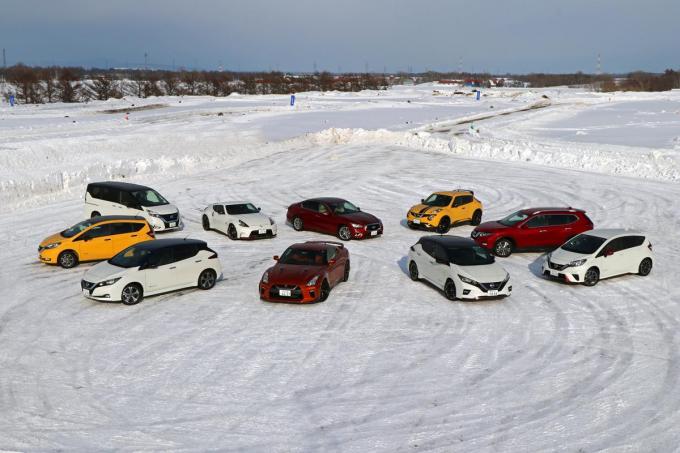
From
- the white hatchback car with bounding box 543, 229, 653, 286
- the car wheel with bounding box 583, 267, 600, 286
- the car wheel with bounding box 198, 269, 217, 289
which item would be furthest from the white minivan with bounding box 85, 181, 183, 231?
the car wheel with bounding box 583, 267, 600, 286

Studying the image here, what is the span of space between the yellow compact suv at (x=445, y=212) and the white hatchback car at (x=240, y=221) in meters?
5.82

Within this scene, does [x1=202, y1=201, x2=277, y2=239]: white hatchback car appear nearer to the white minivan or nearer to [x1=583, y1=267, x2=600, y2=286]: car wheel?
the white minivan

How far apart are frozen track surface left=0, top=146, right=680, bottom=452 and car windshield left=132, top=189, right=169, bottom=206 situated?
4.79 meters

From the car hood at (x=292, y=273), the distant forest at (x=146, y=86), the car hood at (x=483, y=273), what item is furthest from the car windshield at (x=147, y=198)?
the distant forest at (x=146, y=86)

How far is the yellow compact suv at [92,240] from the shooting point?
63.4ft

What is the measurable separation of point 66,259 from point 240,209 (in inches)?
273

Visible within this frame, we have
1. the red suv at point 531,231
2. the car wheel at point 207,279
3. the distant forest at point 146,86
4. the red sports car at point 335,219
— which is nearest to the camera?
the car wheel at point 207,279

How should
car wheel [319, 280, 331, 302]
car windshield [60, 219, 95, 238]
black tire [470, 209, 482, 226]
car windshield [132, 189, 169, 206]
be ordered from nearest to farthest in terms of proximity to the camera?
1. car wheel [319, 280, 331, 302]
2. car windshield [60, 219, 95, 238]
3. car windshield [132, 189, 169, 206]
4. black tire [470, 209, 482, 226]

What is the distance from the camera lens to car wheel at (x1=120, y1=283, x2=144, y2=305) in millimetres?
15902

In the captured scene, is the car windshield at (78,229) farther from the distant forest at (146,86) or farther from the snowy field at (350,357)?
the distant forest at (146,86)

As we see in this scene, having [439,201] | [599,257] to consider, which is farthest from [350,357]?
[439,201]

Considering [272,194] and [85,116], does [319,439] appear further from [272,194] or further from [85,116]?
[85,116]

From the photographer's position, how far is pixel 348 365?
12.7 m

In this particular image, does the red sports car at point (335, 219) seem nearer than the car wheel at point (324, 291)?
No
